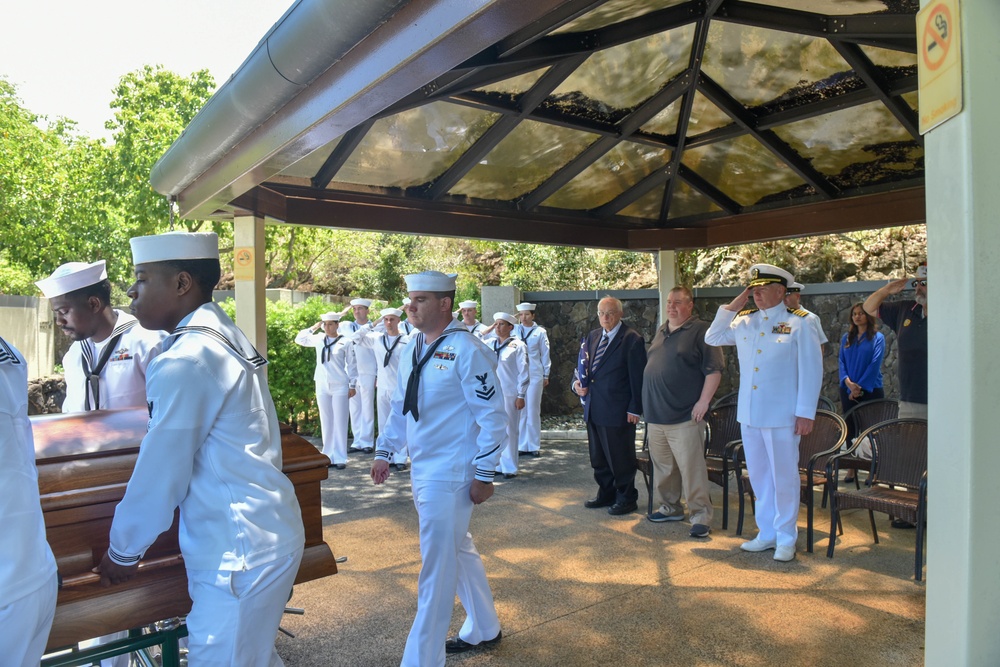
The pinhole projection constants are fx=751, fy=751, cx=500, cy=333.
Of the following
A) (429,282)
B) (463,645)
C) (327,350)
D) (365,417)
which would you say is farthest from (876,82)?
(365,417)

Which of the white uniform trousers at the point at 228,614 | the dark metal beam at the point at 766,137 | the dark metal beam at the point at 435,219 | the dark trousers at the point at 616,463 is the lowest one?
the dark trousers at the point at 616,463

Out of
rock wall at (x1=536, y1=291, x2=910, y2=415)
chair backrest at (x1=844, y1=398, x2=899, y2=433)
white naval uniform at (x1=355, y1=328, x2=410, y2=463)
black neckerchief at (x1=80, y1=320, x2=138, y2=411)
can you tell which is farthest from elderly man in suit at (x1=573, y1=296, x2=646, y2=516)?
rock wall at (x1=536, y1=291, x2=910, y2=415)

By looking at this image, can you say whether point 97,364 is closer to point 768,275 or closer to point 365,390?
point 768,275

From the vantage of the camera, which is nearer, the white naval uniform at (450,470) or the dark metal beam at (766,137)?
the white naval uniform at (450,470)

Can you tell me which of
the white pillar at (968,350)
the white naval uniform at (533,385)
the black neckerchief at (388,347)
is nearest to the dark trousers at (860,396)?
the white naval uniform at (533,385)

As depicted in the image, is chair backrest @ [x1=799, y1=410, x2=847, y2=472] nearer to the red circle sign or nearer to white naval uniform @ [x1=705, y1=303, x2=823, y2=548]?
white naval uniform @ [x1=705, y1=303, x2=823, y2=548]

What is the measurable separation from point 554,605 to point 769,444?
2042 mm

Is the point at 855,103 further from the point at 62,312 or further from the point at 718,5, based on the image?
the point at 62,312

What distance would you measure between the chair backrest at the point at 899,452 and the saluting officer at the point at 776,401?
47cm

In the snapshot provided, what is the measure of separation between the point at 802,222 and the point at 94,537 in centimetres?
737

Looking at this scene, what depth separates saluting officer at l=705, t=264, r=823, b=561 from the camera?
17.3 feet

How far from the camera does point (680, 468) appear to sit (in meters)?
6.20

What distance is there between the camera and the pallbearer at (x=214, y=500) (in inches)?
88.3

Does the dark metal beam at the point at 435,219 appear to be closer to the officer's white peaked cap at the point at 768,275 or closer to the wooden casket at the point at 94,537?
the officer's white peaked cap at the point at 768,275
